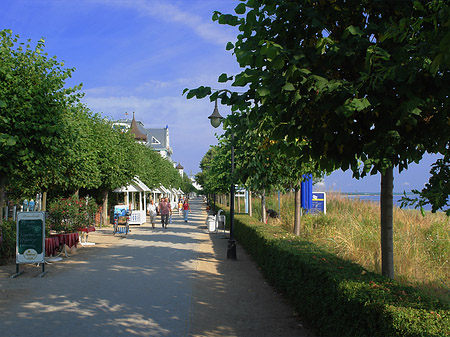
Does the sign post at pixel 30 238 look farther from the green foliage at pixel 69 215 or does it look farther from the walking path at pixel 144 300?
the green foliage at pixel 69 215

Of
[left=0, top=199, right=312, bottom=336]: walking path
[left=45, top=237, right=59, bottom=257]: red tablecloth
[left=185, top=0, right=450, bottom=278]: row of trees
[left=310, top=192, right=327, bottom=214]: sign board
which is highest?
[left=185, top=0, right=450, bottom=278]: row of trees

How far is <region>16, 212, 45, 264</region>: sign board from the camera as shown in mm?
10586

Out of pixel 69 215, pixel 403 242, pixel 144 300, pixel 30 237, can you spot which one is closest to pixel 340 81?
pixel 144 300

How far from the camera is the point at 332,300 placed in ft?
15.6

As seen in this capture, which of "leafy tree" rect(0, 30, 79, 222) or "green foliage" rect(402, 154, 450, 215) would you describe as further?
"leafy tree" rect(0, 30, 79, 222)

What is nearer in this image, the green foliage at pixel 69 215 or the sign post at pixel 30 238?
the sign post at pixel 30 238

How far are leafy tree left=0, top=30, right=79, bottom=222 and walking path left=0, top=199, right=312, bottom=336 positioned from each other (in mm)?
2905

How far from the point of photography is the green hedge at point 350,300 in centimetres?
333

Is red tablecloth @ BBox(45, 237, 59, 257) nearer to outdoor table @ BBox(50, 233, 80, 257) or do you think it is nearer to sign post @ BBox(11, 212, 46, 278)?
outdoor table @ BBox(50, 233, 80, 257)

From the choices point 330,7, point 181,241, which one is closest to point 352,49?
point 330,7

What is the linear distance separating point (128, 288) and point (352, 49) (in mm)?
6876

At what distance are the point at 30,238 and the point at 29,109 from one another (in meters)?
3.23

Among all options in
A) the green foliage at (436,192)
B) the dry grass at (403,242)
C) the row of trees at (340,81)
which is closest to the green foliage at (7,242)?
the dry grass at (403,242)

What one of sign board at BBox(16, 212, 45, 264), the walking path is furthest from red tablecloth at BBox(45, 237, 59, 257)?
sign board at BBox(16, 212, 45, 264)
